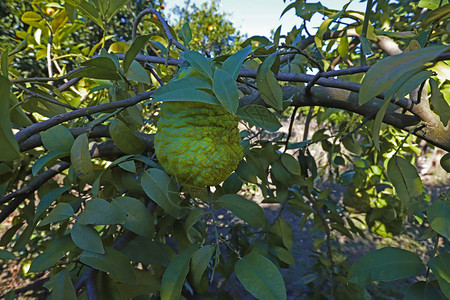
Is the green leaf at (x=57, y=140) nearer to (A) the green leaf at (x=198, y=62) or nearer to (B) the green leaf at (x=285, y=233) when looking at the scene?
(A) the green leaf at (x=198, y=62)

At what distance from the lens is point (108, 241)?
0.60m

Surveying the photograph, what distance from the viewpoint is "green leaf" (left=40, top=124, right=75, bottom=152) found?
469mm

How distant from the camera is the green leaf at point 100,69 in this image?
36 cm

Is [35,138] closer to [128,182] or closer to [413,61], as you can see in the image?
[128,182]

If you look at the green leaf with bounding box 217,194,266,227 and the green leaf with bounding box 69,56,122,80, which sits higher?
the green leaf with bounding box 69,56,122,80

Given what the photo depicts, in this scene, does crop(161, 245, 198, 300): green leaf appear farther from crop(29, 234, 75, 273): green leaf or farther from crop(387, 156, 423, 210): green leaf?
crop(387, 156, 423, 210): green leaf

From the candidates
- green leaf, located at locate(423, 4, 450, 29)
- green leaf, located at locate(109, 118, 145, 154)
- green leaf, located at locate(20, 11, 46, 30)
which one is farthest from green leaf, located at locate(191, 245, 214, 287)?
green leaf, located at locate(20, 11, 46, 30)

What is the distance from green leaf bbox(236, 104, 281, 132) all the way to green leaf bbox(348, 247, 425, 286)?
0.23m

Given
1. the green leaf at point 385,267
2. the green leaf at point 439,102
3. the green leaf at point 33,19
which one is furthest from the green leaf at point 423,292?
the green leaf at point 33,19

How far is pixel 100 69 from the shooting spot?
0.37m

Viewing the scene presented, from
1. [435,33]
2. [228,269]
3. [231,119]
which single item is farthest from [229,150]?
[435,33]

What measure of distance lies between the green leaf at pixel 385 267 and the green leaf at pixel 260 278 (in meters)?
0.11

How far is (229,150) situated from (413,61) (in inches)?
9.9

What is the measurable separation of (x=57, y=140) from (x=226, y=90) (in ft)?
1.17
